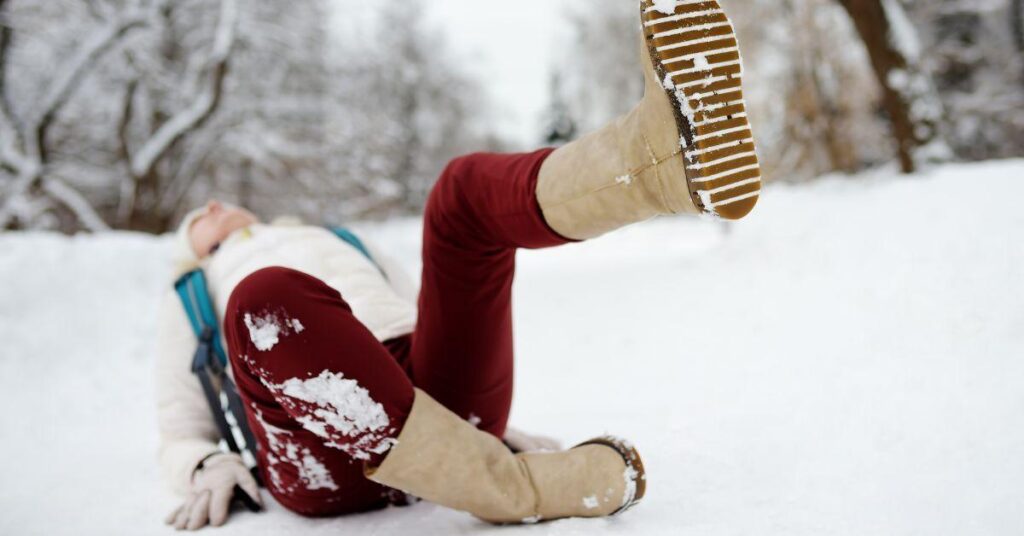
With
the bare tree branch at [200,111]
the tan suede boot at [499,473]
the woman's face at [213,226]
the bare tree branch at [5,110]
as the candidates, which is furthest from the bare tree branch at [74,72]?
the tan suede boot at [499,473]

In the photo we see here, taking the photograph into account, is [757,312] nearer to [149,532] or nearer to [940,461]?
[940,461]

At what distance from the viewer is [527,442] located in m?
1.49

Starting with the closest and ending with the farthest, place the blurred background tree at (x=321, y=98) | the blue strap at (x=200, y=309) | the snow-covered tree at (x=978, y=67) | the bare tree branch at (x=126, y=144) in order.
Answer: the blue strap at (x=200, y=309)
the blurred background tree at (x=321, y=98)
the bare tree branch at (x=126, y=144)
the snow-covered tree at (x=978, y=67)

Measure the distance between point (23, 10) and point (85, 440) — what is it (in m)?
6.34

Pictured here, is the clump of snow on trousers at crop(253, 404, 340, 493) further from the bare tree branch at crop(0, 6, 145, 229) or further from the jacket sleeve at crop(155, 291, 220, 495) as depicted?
the bare tree branch at crop(0, 6, 145, 229)

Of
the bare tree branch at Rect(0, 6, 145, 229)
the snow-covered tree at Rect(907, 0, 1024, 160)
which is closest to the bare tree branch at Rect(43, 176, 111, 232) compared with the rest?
the bare tree branch at Rect(0, 6, 145, 229)

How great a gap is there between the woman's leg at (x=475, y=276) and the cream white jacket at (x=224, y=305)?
0.54 feet

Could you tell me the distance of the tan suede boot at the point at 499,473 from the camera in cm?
93

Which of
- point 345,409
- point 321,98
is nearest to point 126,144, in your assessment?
point 321,98

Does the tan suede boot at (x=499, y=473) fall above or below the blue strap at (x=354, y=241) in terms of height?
below

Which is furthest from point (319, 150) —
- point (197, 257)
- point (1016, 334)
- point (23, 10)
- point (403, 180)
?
point (1016, 334)

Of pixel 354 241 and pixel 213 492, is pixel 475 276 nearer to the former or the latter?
pixel 354 241

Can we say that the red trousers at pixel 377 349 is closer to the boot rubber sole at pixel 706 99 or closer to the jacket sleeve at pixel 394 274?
the boot rubber sole at pixel 706 99

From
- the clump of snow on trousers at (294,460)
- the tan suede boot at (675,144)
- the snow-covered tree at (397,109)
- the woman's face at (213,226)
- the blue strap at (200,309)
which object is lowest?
the snow-covered tree at (397,109)
